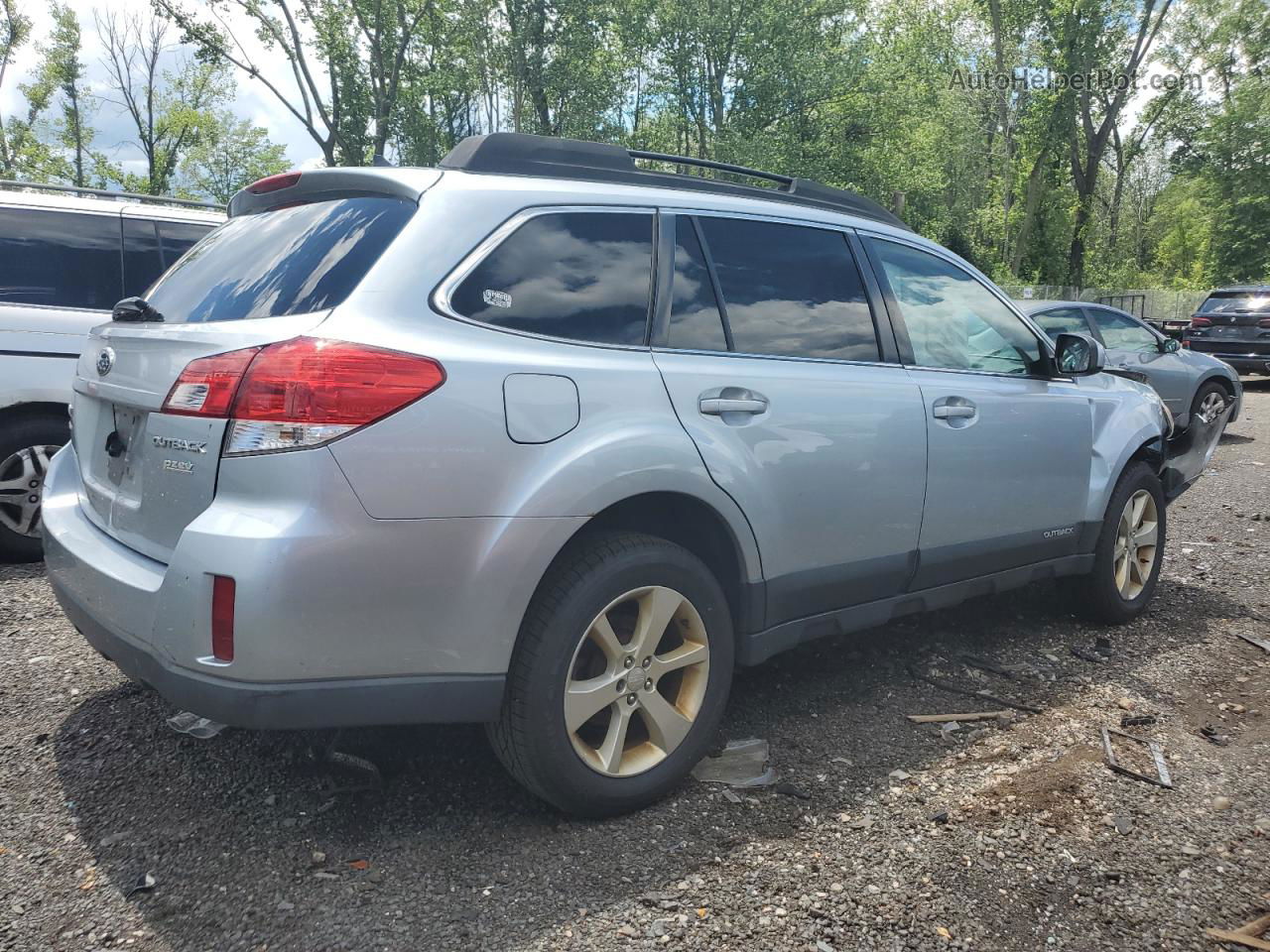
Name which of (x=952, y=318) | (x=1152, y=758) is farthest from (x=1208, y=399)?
(x=1152, y=758)

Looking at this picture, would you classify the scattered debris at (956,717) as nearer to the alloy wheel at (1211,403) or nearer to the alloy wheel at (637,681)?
the alloy wheel at (637,681)

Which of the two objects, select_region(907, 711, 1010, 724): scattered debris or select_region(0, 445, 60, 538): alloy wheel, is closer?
select_region(907, 711, 1010, 724): scattered debris

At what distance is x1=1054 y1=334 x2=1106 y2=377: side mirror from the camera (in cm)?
442

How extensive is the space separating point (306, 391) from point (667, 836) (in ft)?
5.14

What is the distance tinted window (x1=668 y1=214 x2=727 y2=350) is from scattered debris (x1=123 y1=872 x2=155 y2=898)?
201 centimetres

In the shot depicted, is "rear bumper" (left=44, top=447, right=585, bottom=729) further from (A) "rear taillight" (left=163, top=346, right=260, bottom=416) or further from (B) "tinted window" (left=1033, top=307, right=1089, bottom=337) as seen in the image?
(B) "tinted window" (left=1033, top=307, right=1089, bottom=337)

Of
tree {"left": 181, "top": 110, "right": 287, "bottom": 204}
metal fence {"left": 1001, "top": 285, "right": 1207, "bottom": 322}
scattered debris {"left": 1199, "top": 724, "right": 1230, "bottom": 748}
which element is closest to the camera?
scattered debris {"left": 1199, "top": 724, "right": 1230, "bottom": 748}

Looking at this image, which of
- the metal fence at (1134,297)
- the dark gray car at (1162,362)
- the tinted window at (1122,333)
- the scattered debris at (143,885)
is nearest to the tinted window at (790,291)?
the scattered debris at (143,885)

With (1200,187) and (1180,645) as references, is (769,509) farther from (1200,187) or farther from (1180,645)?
(1200,187)

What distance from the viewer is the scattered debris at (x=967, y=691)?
3830 millimetres

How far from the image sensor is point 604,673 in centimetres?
275

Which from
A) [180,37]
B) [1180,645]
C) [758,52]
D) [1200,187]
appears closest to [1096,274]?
[1200,187]

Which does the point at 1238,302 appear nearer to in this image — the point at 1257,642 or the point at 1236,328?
the point at 1236,328

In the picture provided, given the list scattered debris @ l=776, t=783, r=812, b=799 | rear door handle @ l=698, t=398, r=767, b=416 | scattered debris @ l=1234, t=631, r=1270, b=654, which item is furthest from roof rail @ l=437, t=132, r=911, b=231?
scattered debris @ l=1234, t=631, r=1270, b=654
